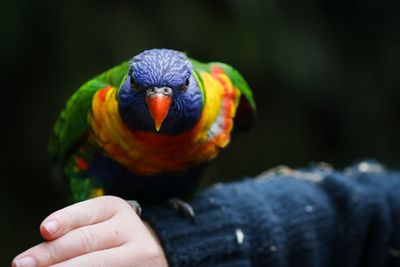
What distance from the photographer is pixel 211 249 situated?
1.17 m

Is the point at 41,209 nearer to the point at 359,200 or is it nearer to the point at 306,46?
the point at 306,46

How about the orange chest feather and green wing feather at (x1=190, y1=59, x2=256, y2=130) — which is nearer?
the orange chest feather

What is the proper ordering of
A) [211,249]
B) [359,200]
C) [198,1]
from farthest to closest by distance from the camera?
[198,1], [359,200], [211,249]

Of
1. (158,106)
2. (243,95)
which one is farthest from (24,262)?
(243,95)

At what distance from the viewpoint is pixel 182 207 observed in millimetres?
1247

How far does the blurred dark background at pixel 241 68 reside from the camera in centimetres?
214

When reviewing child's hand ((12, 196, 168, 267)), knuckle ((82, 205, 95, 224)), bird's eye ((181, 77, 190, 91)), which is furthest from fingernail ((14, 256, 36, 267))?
bird's eye ((181, 77, 190, 91))

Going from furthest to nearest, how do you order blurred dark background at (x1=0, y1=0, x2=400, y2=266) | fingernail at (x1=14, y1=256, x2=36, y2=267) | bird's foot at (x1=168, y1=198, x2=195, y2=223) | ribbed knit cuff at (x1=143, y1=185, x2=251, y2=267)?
blurred dark background at (x1=0, y1=0, x2=400, y2=266) < bird's foot at (x1=168, y1=198, x2=195, y2=223) < ribbed knit cuff at (x1=143, y1=185, x2=251, y2=267) < fingernail at (x1=14, y1=256, x2=36, y2=267)

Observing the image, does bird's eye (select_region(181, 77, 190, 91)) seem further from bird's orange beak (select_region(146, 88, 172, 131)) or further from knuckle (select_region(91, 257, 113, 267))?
knuckle (select_region(91, 257, 113, 267))

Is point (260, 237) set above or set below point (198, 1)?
below

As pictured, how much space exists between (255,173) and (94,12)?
1057 mm

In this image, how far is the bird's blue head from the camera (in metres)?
1.03

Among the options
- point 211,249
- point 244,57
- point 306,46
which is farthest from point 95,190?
point 306,46

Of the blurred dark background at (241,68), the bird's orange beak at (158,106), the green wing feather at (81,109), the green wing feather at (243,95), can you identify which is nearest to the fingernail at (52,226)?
the bird's orange beak at (158,106)
